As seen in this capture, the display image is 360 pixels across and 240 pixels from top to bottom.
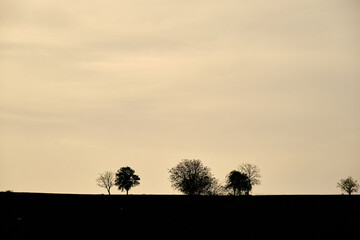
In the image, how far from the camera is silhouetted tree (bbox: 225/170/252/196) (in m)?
176

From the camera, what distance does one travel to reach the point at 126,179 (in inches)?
7766

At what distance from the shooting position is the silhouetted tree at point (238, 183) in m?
176
